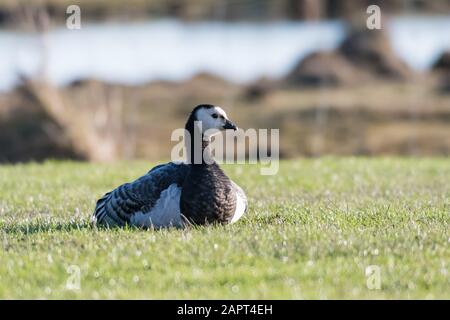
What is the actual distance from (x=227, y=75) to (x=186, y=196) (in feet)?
131

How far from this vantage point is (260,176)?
757 inches

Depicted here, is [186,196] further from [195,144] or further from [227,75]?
[227,75]

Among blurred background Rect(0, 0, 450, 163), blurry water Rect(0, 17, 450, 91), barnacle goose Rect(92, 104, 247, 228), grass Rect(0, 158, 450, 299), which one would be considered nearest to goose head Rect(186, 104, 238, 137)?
barnacle goose Rect(92, 104, 247, 228)

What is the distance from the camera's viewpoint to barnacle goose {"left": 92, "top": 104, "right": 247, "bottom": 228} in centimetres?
1128

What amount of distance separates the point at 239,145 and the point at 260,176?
54.6 ft

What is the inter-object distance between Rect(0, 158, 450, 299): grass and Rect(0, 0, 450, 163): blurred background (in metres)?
14.3

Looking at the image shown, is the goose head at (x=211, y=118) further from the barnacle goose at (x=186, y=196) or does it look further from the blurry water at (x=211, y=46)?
the blurry water at (x=211, y=46)

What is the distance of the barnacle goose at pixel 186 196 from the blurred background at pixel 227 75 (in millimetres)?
15635

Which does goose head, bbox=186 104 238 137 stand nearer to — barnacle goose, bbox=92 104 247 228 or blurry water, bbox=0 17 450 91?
barnacle goose, bbox=92 104 247 228

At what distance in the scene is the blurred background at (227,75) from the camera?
1121 inches

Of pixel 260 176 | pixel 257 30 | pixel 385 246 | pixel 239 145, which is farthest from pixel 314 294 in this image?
pixel 257 30

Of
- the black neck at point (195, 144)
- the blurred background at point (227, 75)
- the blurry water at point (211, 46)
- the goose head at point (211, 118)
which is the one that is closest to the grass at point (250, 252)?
the black neck at point (195, 144)

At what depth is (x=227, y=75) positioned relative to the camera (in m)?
50.7

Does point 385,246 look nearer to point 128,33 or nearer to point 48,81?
point 48,81
